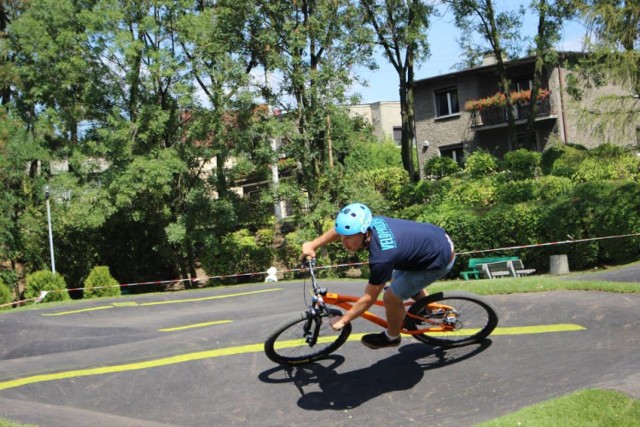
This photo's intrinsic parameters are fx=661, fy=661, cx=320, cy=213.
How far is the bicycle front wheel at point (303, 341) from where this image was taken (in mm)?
6988

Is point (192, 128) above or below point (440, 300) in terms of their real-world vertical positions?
above

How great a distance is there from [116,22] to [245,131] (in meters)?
6.42

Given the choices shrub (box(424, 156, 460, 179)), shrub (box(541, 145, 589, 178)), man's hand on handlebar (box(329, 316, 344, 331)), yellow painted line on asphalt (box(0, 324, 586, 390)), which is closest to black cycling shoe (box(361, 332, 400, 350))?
man's hand on handlebar (box(329, 316, 344, 331))

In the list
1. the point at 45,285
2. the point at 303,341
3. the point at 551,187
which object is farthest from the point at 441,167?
the point at 303,341

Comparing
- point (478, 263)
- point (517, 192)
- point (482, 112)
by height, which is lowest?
point (478, 263)

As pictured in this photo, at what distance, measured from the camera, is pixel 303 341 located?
7258 millimetres

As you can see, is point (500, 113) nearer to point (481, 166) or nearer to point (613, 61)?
point (481, 166)

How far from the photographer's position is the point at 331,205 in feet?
76.2

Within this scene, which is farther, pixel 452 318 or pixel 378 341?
pixel 452 318

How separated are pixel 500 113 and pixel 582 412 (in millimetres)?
36314

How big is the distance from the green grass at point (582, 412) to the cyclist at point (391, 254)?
1574 millimetres

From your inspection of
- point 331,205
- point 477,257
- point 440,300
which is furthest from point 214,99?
point 440,300

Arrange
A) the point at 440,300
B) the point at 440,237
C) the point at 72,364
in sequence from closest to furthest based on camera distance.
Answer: the point at 440,237, the point at 440,300, the point at 72,364

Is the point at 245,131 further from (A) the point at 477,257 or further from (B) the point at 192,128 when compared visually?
(A) the point at 477,257
